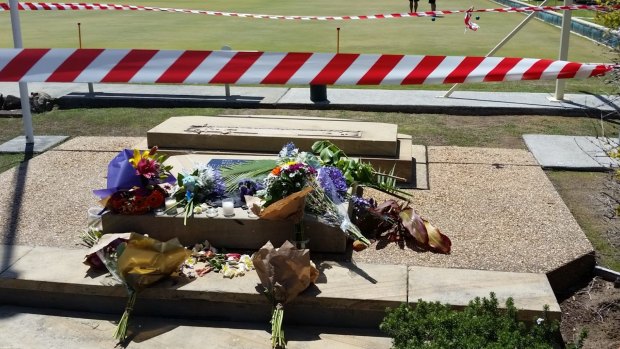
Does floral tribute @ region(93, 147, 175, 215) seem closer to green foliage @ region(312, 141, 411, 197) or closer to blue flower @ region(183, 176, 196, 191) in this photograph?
blue flower @ region(183, 176, 196, 191)

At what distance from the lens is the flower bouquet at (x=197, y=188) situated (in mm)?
5840

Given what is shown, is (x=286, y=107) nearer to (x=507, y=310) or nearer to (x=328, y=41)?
(x=507, y=310)

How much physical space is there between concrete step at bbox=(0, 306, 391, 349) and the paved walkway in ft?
21.9

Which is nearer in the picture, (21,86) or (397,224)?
(397,224)

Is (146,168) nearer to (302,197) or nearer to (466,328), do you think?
(302,197)

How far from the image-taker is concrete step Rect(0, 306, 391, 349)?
4.71 metres

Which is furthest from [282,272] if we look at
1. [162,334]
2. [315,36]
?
[315,36]

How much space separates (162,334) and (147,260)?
523 millimetres

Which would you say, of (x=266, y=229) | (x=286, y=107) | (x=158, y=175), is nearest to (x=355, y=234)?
(x=266, y=229)

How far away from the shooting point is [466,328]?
3.96m

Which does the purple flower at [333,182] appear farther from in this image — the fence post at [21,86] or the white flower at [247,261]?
the fence post at [21,86]

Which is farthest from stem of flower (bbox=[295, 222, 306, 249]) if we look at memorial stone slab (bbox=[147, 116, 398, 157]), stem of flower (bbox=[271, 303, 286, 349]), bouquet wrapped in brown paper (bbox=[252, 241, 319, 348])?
memorial stone slab (bbox=[147, 116, 398, 157])

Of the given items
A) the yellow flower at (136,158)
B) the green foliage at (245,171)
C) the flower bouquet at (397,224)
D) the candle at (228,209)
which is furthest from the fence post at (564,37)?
the yellow flower at (136,158)

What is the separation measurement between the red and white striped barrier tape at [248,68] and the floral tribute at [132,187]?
77cm
